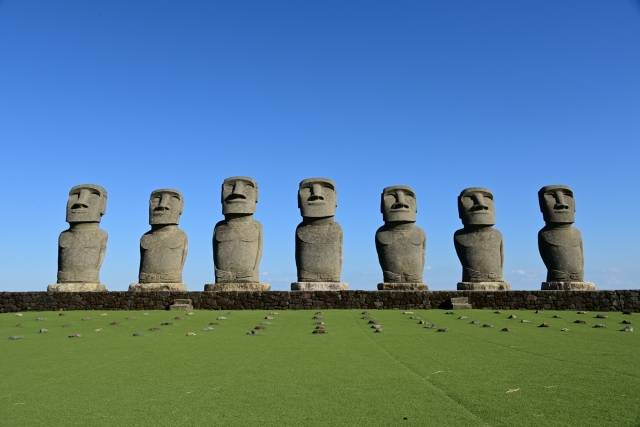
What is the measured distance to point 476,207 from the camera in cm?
1606

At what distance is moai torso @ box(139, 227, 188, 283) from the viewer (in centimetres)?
1567

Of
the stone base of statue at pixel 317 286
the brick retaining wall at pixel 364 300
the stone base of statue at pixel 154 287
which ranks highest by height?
the stone base of statue at pixel 317 286

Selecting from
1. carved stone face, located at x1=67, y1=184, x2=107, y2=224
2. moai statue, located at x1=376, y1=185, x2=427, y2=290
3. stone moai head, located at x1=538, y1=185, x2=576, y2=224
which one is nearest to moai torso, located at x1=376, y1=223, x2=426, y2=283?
moai statue, located at x1=376, y1=185, x2=427, y2=290

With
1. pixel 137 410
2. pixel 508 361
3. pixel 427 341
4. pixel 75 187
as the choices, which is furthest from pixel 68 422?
pixel 75 187

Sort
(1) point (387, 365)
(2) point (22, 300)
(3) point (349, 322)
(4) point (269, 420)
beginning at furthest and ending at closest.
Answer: (2) point (22, 300) < (3) point (349, 322) < (1) point (387, 365) < (4) point (269, 420)

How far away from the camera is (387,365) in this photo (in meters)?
5.49

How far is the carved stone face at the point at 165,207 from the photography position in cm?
1603

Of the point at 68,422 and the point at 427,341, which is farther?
the point at 427,341

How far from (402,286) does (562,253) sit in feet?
15.9

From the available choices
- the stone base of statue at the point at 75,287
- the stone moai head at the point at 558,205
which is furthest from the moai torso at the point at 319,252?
the stone moai head at the point at 558,205

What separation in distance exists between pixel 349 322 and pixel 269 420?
21.2ft

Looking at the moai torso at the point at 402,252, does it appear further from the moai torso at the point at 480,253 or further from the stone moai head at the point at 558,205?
the stone moai head at the point at 558,205

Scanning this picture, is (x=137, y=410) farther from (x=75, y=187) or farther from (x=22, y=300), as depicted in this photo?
(x=75, y=187)

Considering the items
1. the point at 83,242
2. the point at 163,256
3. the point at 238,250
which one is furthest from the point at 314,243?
the point at 83,242
